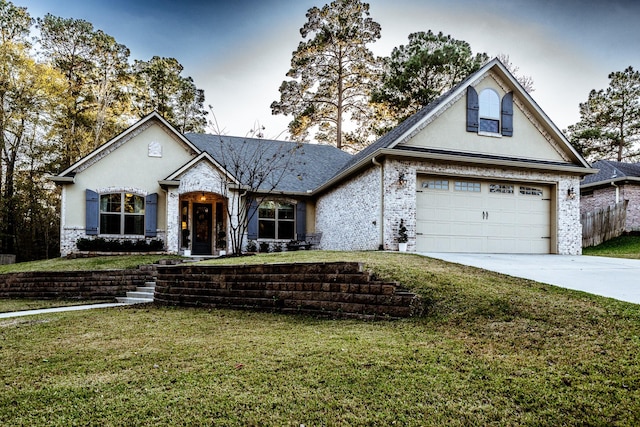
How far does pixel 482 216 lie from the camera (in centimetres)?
1198

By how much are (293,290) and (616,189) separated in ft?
61.4

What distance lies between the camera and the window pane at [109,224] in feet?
47.0

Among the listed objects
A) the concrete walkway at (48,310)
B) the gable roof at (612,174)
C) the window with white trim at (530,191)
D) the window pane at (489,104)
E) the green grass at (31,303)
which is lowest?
the green grass at (31,303)

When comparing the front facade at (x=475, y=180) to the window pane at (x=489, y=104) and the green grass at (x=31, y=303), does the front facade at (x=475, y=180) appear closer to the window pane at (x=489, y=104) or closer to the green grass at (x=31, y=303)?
the window pane at (x=489, y=104)

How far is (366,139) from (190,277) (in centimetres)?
2030

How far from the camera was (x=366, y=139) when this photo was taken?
2652cm

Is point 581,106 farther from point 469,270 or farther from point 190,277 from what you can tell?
point 190,277

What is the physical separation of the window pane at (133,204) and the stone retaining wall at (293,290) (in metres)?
Answer: 7.26

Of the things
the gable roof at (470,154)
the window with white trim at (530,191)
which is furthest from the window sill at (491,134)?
the window with white trim at (530,191)

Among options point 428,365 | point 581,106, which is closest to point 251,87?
point 428,365

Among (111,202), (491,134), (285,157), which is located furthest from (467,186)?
(111,202)

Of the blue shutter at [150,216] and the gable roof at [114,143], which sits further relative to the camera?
the blue shutter at [150,216]

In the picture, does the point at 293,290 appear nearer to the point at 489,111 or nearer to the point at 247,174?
the point at 489,111

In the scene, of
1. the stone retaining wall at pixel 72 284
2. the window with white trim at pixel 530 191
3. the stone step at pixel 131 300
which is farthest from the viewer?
the window with white trim at pixel 530 191
